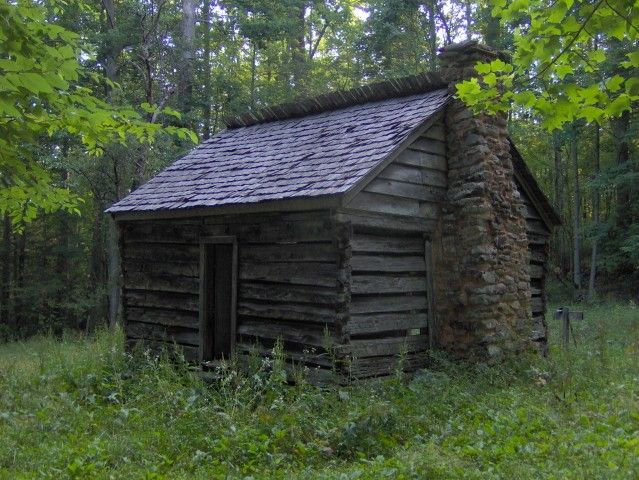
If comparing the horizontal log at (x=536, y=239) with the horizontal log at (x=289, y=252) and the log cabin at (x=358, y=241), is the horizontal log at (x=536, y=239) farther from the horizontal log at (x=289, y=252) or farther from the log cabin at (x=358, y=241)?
the horizontal log at (x=289, y=252)

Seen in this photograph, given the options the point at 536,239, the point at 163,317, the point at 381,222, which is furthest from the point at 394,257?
the point at 163,317

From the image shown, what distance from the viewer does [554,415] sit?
6.70m

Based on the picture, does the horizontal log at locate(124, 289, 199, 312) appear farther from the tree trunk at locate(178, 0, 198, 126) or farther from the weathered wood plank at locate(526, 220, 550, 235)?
the tree trunk at locate(178, 0, 198, 126)

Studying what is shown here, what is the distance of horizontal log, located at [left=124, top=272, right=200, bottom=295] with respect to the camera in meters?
10.7

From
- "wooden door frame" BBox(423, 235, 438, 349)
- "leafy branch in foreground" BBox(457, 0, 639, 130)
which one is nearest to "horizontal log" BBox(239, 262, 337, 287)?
"wooden door frame" BBox(423, 235, 438, 349)

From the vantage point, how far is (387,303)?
363 inches

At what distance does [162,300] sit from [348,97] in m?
4.76

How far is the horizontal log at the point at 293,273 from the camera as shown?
8.65 m

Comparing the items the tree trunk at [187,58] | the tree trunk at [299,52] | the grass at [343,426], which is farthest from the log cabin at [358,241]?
the tree trunk at [299,52]

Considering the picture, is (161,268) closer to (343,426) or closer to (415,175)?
(415,175)

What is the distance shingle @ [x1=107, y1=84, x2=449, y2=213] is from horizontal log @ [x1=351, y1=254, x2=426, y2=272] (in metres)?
1.20

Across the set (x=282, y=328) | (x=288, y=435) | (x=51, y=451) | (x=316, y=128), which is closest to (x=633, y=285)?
(x=316, y=128)

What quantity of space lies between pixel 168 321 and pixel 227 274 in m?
1.40

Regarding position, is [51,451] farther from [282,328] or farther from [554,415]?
[554,415]
